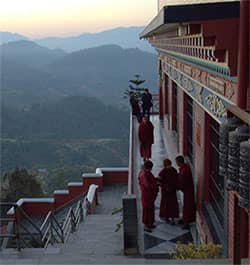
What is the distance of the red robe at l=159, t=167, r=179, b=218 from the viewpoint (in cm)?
858

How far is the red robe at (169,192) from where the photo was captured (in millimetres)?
8578

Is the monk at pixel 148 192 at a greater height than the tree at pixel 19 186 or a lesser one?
greater

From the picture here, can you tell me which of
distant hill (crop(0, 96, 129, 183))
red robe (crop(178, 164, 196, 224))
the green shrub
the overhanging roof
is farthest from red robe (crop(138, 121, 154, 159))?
distant hill (crop(0, 96, 129, 183))

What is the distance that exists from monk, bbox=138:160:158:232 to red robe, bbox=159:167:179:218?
223 millimetres

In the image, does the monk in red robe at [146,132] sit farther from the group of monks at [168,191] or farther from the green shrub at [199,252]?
the green shrub at [199,252]

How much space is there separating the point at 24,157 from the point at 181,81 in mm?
63640

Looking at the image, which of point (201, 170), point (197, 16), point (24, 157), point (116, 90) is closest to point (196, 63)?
point (201, 170)

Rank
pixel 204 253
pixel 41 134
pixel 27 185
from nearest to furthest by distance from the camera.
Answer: pixel 204 253, pixel 27 185, pixel 41 134

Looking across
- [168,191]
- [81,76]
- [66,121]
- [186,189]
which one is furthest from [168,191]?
[81,76]

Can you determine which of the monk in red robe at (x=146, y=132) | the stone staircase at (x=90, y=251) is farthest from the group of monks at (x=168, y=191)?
the monk in red robe at (x=146, y=132)

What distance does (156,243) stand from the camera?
8078mm

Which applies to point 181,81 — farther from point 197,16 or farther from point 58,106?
point 58,106

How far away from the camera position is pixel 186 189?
28.5 feet

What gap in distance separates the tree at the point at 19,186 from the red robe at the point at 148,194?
1939cm
